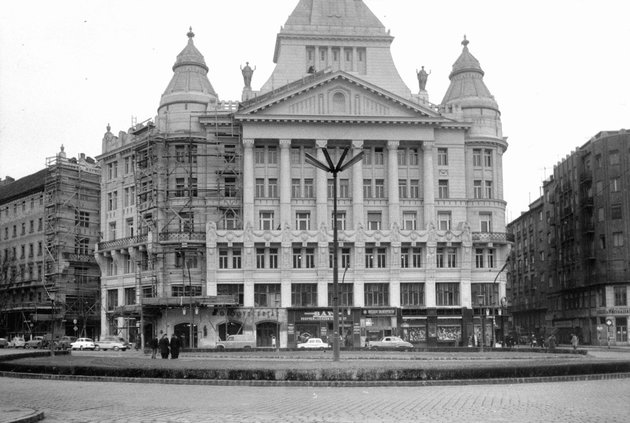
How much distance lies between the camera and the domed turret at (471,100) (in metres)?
93.8

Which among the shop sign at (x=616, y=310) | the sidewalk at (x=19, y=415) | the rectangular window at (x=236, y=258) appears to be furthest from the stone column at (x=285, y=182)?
the sidewalk at (x=19, y=415)

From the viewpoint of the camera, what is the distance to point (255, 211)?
88.3 meters

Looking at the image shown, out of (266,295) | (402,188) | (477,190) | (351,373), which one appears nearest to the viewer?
(351,373)

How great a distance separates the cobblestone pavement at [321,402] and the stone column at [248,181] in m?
55.7

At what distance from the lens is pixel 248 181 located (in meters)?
87.8

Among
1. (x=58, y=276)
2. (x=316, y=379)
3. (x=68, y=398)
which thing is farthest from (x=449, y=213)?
(x=68, y=398)

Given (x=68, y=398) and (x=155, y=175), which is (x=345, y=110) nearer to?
(x=155, y=175)

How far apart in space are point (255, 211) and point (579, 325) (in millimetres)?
44388

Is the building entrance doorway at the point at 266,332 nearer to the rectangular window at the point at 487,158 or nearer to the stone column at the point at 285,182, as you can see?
the stone column at the point at 285,182

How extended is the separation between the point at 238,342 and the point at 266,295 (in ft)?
32.7

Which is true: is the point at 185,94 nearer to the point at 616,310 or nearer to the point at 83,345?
the point at 83,345

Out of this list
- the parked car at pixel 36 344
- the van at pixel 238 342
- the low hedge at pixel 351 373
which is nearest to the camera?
the low hedge at pixel 351 373

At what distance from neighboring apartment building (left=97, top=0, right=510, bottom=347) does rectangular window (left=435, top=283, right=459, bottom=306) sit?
0.24 meters

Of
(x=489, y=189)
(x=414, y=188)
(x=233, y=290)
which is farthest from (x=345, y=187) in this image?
(x=489, y=189)
